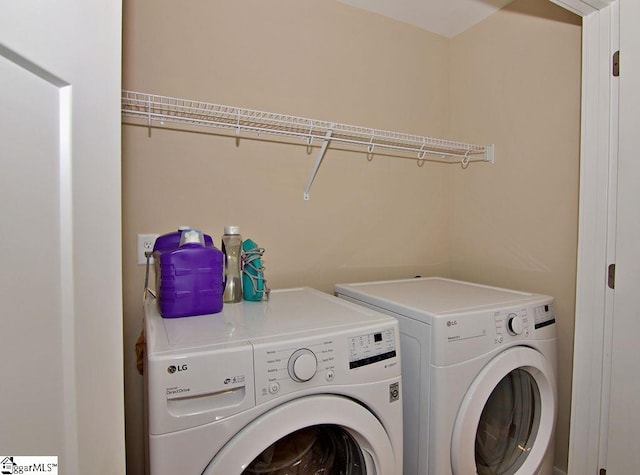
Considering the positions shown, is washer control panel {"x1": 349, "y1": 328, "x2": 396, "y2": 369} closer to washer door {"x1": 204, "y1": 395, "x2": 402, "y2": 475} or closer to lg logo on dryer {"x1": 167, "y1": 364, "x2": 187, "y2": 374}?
washer door {"x1": 204, "y1": 395, "x2": 402, "y2": 475}

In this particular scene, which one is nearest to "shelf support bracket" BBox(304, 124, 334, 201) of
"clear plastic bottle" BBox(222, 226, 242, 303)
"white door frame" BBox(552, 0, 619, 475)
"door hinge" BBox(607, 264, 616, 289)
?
"clear plastic bottle" BBox(222, 226, 242, 303)

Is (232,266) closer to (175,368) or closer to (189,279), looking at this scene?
(189,279)

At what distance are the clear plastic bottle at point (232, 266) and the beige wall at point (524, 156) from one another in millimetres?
1388

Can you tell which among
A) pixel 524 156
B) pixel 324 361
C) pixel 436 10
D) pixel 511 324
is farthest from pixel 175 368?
pixel 436 10

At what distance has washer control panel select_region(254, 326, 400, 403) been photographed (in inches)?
35.8

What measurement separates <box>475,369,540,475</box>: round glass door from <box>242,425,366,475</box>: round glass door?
617 mm

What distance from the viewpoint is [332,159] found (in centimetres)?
187

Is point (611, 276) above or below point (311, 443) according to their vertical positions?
above

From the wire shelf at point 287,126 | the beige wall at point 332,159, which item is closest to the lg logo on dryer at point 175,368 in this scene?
the beige wall at point 332,159

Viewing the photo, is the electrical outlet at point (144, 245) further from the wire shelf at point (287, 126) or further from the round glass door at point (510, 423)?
the round glass door at point (510, 423)

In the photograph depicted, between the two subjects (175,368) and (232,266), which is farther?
(232,266)

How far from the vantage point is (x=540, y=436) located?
1.42 m

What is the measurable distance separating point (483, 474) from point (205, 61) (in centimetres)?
202

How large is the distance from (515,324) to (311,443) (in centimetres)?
84
